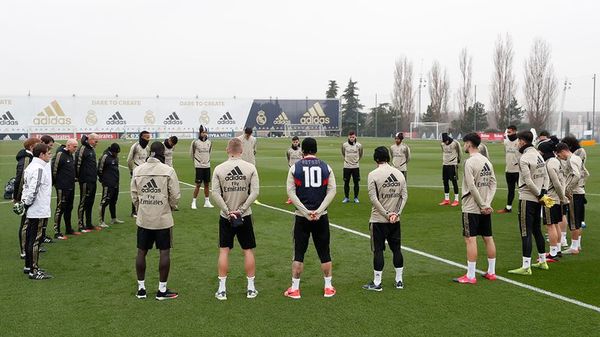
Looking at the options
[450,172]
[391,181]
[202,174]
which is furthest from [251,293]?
[450,172]

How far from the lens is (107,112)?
7188 centimetres

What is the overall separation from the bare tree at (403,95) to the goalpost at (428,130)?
7776 mm

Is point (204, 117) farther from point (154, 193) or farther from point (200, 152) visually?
point (154, 193)

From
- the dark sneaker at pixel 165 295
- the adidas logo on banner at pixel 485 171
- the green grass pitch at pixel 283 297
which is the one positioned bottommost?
the green grass pitch at pixel 283 297

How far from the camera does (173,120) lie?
74750 mm

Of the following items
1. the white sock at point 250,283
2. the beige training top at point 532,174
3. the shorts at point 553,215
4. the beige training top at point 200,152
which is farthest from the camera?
the beige training top at point 200,152

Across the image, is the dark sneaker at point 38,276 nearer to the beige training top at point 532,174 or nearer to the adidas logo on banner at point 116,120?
the beige training top at point 532,174

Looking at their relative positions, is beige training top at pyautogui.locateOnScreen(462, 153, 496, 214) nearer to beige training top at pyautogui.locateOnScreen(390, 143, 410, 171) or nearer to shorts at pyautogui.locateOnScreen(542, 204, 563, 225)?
shorts at pyautogui.locateOnScreen(542, 204, 563, 225)

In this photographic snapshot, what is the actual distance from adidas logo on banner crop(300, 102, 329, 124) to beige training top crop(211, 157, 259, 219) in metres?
75.4

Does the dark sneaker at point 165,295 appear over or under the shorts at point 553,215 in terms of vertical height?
under

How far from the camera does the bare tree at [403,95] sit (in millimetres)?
88188

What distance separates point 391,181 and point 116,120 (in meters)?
70.3

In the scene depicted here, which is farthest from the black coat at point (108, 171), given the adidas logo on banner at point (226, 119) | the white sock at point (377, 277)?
the adidas logo on banner at point (226, 119)

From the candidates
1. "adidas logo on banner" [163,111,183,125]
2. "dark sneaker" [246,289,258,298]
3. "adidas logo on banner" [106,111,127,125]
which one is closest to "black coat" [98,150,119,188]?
"dark sneaker" [246,289,258,298]
